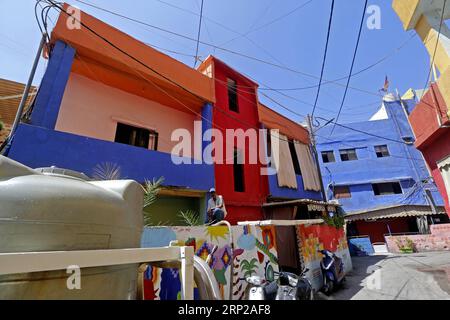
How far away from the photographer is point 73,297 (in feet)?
3.40

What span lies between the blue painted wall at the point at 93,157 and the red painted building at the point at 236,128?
1.60 m

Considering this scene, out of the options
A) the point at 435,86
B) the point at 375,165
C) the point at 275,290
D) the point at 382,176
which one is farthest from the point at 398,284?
the point at 375,165

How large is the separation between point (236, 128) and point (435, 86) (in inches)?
260

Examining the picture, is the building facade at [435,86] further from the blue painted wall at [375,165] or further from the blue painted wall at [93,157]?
the blue painted wall at [375,165]

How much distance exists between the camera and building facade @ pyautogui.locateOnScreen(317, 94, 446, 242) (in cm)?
1773

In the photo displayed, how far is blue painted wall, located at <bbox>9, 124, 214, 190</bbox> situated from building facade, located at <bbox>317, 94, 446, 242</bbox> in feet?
55.3

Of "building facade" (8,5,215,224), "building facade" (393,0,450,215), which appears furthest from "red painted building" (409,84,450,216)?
"building facade" (8,5,215,224)

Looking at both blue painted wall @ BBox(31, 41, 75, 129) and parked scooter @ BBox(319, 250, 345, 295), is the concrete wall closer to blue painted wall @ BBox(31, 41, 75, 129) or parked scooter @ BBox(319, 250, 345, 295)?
parked scooter @ BBox(319, 250, 345, 295)

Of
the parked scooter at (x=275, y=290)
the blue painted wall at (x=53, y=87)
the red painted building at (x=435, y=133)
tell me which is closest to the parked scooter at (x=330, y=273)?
the parked scooter at (x=275, y=290)

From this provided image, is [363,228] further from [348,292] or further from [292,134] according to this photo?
Answer: [348,292]

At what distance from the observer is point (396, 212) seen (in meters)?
17.2

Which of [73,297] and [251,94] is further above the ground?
[251,94]
